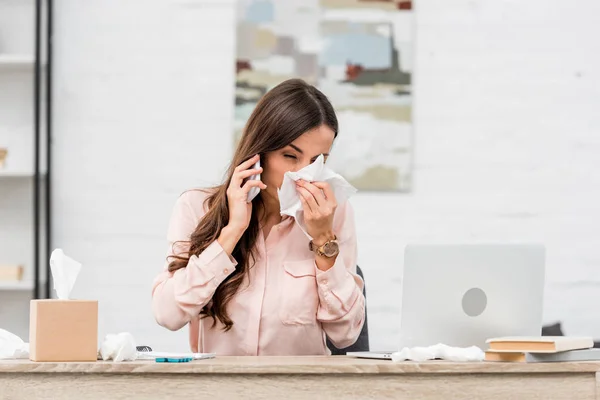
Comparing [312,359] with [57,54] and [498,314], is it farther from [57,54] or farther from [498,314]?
[57,54]

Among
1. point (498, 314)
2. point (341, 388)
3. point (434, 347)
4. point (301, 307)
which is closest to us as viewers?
point (341, 388)

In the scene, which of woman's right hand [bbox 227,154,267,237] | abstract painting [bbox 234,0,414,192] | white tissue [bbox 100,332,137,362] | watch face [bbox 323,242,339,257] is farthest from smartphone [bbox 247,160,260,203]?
abstract painting [bbox 234,0,414,192]

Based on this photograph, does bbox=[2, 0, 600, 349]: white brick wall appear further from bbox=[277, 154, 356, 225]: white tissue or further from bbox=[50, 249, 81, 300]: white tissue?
bbox=[50, 249, 81, 300]: white tissue

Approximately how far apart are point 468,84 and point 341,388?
2164 mm

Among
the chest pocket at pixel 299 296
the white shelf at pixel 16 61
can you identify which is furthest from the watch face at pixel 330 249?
the white shelf at pixel 16 61

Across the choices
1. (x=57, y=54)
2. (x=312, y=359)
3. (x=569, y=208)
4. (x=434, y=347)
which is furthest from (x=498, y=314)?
(x=57, y=54)

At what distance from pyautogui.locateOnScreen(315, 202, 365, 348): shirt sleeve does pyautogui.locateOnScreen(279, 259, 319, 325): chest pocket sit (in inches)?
1.0

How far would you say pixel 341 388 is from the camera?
4.93 feet

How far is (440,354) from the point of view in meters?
1.65

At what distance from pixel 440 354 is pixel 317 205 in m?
0.50

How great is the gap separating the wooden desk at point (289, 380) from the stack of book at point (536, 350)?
28mm

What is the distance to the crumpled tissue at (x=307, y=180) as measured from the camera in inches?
79.0

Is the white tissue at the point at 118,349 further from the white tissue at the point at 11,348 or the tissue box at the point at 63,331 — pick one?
the white tissue at the point at 11,348

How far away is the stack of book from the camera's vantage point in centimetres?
155
